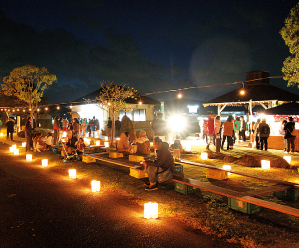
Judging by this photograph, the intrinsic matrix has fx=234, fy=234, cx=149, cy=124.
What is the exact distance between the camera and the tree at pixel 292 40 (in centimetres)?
1252

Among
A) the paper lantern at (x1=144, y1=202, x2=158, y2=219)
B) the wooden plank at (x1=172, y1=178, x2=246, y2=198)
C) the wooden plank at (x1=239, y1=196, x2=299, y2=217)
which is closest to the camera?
Answer: the wooden plank at (x1=239, y1=196, x2=299, y2=217)

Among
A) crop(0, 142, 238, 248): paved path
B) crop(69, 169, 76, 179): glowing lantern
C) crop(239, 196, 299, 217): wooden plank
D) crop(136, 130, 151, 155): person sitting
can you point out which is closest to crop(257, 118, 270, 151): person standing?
crop(136, 130, 151, 155): person sitting

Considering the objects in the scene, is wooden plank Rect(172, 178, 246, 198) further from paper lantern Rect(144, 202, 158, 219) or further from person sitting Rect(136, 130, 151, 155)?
person sitting Rect(136, 130, 151, 155)

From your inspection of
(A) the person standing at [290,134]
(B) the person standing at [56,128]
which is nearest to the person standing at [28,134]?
(B) the person standing at [56,128]

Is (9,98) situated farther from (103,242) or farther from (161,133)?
(103,242)

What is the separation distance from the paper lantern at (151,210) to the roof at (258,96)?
15844 millimetres

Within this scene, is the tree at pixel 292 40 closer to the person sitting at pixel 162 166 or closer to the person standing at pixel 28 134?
the person sitting at pixel 162 166

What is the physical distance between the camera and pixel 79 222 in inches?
169

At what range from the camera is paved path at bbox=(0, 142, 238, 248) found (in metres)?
3.57

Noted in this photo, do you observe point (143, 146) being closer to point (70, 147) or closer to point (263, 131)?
point (70, 147)

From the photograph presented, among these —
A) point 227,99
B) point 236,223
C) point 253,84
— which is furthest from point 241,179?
point 253,84

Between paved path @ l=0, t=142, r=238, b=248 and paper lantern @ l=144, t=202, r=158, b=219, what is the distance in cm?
11

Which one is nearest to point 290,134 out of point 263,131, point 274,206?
point 263,131

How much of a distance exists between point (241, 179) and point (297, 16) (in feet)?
34.1
